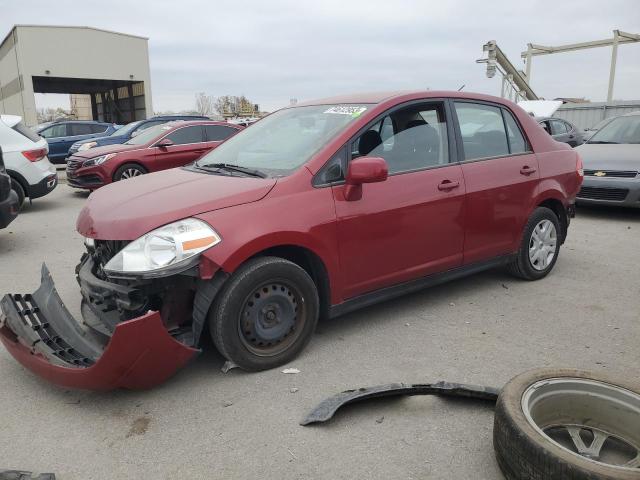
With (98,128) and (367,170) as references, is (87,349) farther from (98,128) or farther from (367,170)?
(98,128)

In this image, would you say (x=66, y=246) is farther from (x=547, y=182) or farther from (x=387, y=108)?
(x=547, y=182)

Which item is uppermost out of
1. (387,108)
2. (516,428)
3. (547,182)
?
(387,108)

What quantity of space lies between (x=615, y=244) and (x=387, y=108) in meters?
4.34

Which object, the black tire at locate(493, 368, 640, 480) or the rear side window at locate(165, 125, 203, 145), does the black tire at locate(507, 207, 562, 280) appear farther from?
the rear side window at locate(165, 125, 203, 145)

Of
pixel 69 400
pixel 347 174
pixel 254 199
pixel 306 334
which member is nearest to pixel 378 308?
pixel 306 334

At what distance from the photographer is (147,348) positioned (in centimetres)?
273

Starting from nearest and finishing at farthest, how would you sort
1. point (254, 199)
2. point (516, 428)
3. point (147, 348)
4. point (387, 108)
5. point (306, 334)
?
point (516, 428)
point (147, 348)
point (254, 199)
point (306, 334)
point (387, 108)

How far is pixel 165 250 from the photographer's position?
291cm

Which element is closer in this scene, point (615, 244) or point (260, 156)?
point (260, 156)

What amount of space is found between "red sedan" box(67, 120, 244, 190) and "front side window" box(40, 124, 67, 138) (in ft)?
24.7

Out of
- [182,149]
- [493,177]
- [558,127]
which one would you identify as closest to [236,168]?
[493,177]

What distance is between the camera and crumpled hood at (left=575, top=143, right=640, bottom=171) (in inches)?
315

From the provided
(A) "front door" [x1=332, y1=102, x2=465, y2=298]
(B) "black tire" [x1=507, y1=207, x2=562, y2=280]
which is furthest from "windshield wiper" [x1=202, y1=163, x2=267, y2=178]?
(B) "black tire" [x1=507, y1=207, x2=562, y2=280]

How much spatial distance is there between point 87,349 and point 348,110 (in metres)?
2.36
